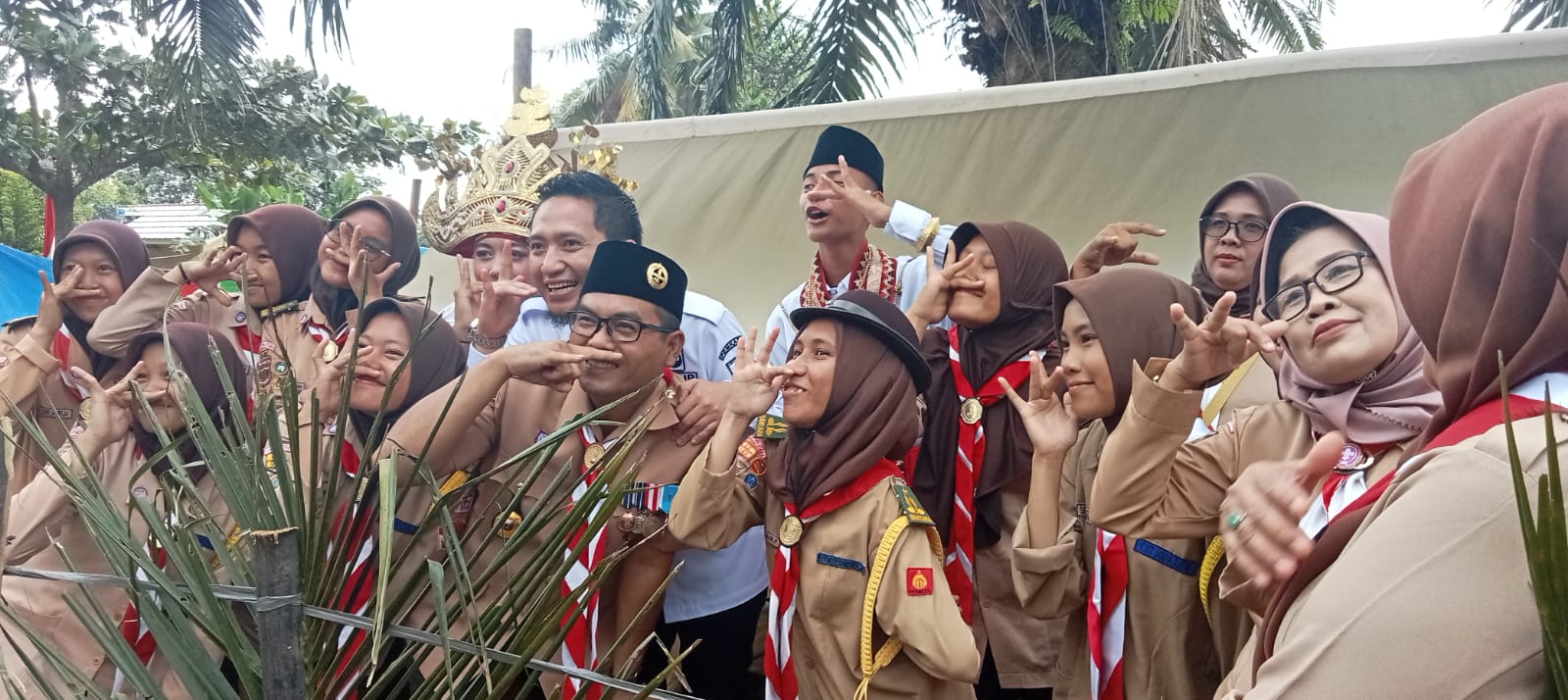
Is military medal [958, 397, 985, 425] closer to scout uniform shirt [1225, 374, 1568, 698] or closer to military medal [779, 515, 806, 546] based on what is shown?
military medal [779, 515, 806, 546]

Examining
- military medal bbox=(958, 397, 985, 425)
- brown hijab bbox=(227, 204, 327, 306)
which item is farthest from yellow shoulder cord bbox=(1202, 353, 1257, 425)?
brown hijab bbox=(227, 204, 327, 306)

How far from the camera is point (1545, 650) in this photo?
2.59 ft

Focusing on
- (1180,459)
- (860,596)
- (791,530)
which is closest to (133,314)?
(791,530)

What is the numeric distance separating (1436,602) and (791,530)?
186 centimetres

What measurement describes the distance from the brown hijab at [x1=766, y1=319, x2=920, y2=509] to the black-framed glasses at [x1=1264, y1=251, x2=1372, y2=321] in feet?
3.06

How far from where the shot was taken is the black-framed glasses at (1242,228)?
10.5 feet

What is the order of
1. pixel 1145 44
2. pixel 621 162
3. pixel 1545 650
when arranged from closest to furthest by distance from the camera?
1. pixel 1545 650
2. pixel 621 162
3. pixel 1145 44

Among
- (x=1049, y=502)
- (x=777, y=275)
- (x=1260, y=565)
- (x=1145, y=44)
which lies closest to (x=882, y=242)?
(x=777, y=275)

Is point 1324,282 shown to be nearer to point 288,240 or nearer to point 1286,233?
point 1286,233

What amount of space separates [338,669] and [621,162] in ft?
19.6

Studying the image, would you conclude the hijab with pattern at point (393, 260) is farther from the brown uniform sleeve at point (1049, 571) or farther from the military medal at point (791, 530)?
the brown uniform sleeve at point (1049, 571)

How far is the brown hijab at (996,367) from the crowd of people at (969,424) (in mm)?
10

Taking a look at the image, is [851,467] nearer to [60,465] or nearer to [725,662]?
[725,662]

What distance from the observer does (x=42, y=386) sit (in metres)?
3.77
